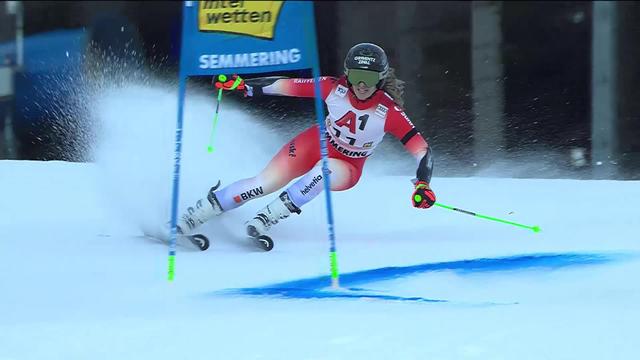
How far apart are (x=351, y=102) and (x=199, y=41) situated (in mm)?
1202

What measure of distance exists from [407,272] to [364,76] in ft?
3.49

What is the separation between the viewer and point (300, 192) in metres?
5.62

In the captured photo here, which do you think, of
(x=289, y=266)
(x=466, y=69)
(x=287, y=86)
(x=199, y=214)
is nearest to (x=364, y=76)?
(x=287, y=86)

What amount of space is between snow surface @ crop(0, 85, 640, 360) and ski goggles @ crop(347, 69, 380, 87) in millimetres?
923

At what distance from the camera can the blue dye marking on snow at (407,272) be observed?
4602 mm

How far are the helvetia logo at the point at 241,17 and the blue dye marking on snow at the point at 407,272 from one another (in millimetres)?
1148

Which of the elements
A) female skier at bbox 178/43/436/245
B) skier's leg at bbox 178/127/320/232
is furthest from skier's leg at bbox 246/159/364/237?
skier's leg at bbox 178/127/320/232

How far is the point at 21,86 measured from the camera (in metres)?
10.5

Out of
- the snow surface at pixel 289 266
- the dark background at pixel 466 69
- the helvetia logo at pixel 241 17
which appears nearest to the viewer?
the snow surface at pixel 289 266

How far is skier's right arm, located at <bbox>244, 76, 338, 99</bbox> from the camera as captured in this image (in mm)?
5660

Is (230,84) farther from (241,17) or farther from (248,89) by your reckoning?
(241,17)

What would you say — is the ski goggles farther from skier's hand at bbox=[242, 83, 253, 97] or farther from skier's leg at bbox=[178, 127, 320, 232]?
skier's hand at bbox=[242, 83, 253, 97]

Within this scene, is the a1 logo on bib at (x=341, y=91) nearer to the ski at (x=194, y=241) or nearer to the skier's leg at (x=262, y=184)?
the skier's leg at (x=262, y=184)

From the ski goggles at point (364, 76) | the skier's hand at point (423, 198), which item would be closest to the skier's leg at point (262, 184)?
the ski goggles at point (364, 76)
